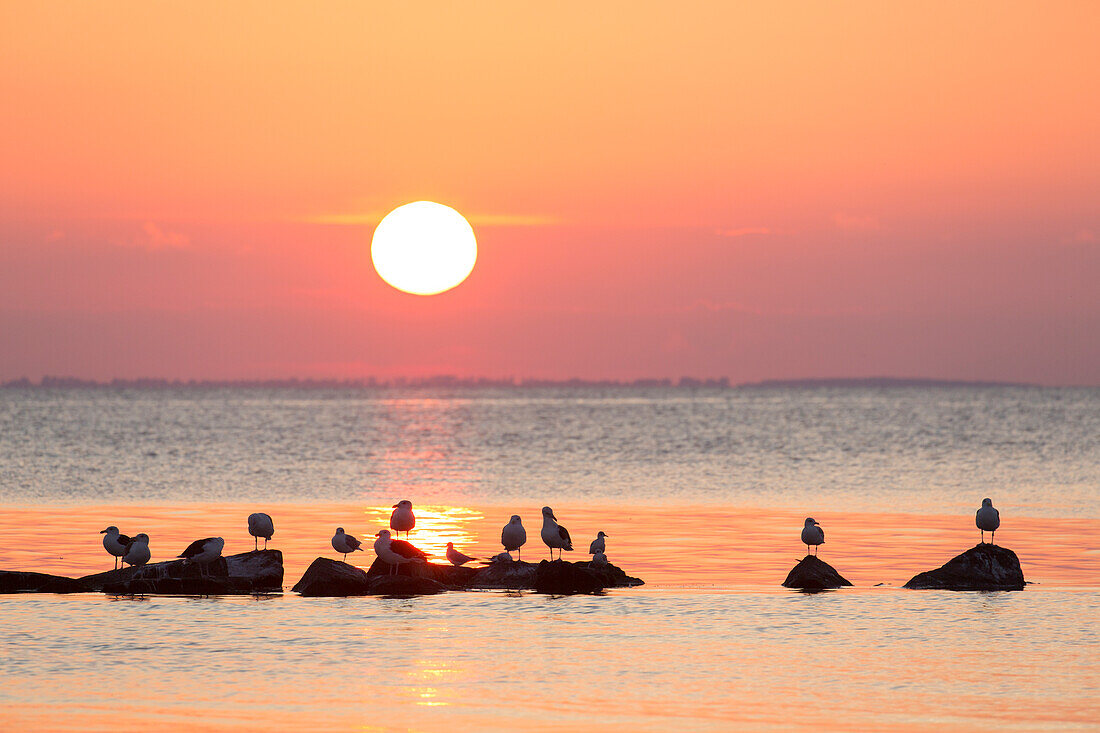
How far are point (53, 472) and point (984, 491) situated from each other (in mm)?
41578

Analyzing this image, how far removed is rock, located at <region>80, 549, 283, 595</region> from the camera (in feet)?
80.3

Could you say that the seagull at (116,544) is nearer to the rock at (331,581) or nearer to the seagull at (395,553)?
the rock at (331,581)

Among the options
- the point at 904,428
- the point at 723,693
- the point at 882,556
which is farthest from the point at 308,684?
the point at 904,428

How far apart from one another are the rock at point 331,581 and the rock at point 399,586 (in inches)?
6.2

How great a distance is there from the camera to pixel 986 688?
54.5 feet

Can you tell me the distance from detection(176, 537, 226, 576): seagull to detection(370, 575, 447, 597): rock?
3135mm

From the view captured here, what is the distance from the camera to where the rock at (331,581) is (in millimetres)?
24484

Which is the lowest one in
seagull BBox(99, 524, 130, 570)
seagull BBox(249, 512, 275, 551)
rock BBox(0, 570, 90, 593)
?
rock BBox(0, 570, 90, 593)

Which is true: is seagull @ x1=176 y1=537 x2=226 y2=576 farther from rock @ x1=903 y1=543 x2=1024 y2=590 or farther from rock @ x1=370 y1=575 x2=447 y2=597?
rock @ x1=903 y1=543 x2=1024 y2=590

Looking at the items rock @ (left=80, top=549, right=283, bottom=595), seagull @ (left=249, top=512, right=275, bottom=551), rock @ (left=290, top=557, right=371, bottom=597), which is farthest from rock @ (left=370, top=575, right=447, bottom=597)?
seagull @ (left=249, top=512, right=275, bottom=551)

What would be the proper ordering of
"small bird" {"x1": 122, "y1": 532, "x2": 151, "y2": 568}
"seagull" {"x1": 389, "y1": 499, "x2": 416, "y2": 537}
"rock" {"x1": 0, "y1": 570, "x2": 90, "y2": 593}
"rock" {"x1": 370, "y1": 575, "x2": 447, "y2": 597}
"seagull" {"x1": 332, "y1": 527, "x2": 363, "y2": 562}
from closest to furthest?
"rock" {"x1": 0, "y1": 570, "x2": 90, "y2": 593}, "rock" {"x1": 370, "y1": 575, "x2": 447, "y2": 597}, "small bird" {"x1": 122, "y1": 532, "x2": 151, "y2": 568}, "seagull" {"x1": 389, "y1": 499, "x2": 416, "y2": 537}, "seagull" {"x1": 332, "y1": 527, "x2": 363, "y2": 562}

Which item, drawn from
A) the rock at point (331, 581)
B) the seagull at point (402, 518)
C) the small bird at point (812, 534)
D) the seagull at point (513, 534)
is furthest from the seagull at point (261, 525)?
the small bird at point (812, 534)

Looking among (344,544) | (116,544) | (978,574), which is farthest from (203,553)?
(978,574)

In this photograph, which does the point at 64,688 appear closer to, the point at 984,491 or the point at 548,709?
the point at 548,709
